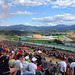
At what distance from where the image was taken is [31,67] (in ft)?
12.7

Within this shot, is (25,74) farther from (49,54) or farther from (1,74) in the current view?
(49,54)

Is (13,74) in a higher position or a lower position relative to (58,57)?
higher

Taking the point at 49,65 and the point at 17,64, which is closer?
the point at 17,64

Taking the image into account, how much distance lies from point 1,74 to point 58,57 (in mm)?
16500

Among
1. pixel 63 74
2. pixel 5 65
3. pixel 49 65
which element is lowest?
pixel 49 65

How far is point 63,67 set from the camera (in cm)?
521

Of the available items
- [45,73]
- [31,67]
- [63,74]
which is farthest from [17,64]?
[63,74]

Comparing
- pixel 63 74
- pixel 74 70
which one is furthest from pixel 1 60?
pixel 63 74

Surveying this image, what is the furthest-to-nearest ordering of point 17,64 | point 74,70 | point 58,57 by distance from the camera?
point 58,57
point 74,70
point 17,64

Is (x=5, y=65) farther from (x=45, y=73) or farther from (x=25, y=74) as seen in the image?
(x=45, y=73)

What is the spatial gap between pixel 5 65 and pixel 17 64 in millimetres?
617

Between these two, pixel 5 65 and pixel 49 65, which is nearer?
pixel 5 65

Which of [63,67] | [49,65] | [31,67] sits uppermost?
[31,67]

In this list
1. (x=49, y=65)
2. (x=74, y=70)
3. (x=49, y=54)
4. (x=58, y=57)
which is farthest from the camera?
(x=49, y=54)
